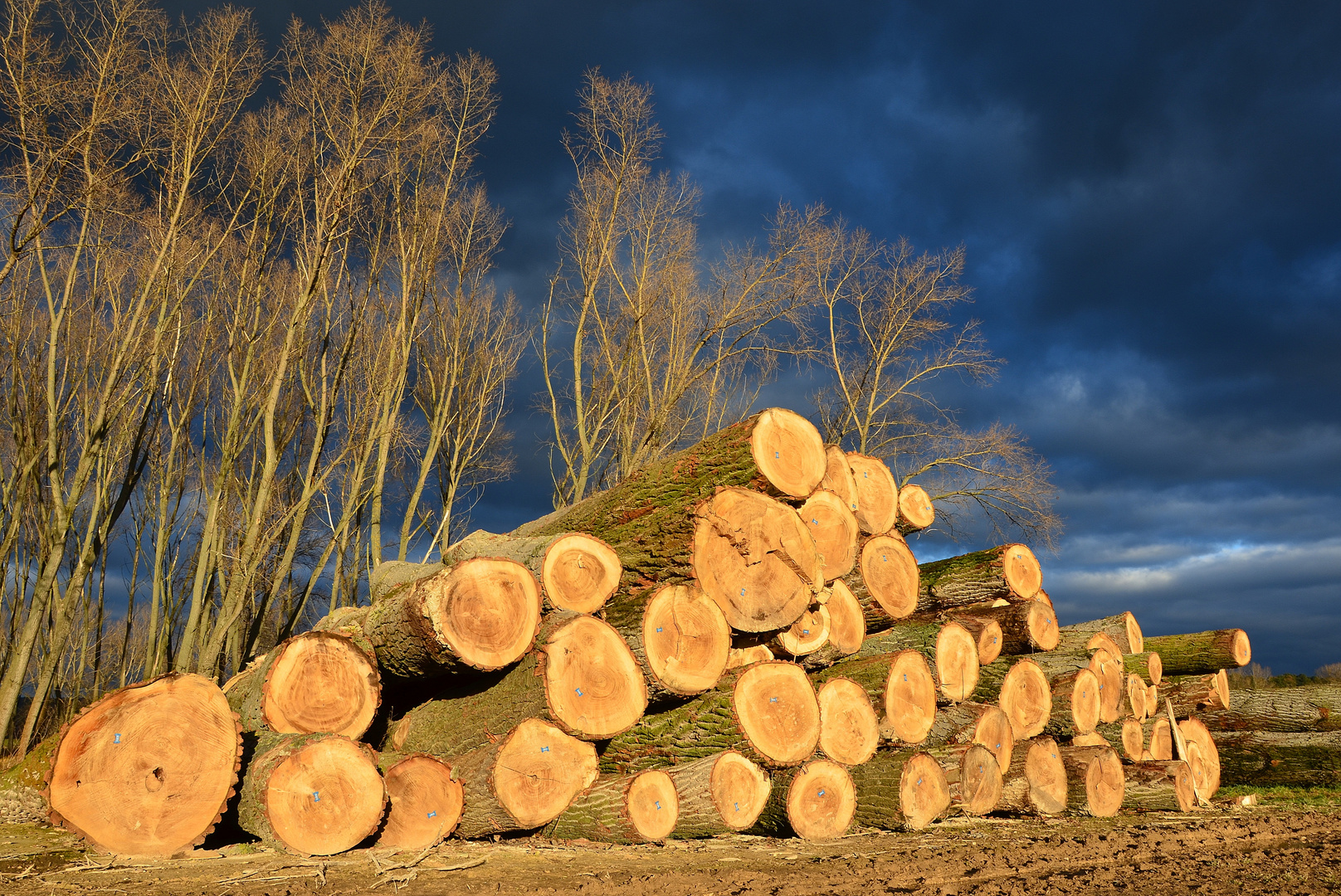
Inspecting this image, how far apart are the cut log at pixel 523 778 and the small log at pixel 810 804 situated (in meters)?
1.39

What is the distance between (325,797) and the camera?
4555 mm

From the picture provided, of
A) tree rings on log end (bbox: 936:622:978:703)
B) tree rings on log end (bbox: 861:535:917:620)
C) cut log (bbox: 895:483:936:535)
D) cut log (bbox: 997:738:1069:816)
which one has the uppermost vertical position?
cut log (bbox: 895:483:936:535)

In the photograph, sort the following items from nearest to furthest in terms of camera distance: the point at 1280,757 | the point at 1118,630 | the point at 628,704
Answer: the point at 628,704
the point at 1118,630
the point at 1280,757

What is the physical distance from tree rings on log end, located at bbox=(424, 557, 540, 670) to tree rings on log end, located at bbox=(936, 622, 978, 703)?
Result: 365cm

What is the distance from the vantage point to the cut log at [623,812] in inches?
197

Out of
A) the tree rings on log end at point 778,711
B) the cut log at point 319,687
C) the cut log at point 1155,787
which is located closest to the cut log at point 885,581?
the tree rings on log end at point 778,711

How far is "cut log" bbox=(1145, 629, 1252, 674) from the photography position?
871cm

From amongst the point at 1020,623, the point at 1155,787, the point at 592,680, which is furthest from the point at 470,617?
the point at 1155,787

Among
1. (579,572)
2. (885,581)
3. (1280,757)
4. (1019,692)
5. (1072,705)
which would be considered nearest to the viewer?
(579,572)

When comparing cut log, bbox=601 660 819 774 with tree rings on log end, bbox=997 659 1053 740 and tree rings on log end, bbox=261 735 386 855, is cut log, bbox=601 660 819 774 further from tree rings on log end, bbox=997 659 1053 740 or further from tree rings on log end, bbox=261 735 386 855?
tree rings on log end, bbox=997 659 1053 740

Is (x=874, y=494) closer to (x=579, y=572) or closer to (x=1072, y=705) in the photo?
(x=1072, y=705)

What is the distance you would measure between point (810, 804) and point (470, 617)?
2.80 metres

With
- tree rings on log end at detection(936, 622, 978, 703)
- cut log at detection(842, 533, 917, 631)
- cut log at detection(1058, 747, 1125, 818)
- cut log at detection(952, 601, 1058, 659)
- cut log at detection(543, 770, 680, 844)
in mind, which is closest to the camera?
cut log at detection(543, 770, 680, 844)

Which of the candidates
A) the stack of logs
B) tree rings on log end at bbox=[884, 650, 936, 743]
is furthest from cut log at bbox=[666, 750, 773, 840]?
tree rings on log end at bbox=[884, 650, 936, 743]
